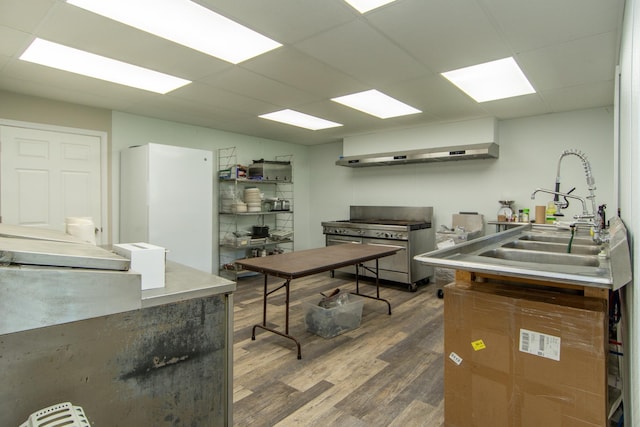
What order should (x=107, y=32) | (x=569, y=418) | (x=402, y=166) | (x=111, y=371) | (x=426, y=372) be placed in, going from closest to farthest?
(x=111, y=371) → (x=569, y=418) → (x=107, y=32) → (x=426, y=372) → (x=402, y=166)

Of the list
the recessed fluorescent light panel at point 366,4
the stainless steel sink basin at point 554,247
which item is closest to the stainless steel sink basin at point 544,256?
the stainless steel sink basin at point 554,247

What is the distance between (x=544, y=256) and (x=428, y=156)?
285 cm

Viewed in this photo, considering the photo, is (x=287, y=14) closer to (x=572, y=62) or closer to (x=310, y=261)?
(x=310, y=261)

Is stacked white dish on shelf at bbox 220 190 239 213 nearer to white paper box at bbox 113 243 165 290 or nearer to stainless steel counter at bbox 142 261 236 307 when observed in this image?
stainless steel counter at bbox 142 261 236 307

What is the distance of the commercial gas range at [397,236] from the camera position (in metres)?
4.66

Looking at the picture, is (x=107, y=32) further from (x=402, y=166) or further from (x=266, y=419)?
(x=402, y=166)

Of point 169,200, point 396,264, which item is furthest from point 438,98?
point 169,200

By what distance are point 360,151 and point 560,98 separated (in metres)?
2.71

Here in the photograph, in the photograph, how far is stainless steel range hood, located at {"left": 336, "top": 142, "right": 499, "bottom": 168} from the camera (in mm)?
4238

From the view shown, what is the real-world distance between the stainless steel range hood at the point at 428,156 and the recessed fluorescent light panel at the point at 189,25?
9.44 ft

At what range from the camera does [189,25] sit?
218 centimetres

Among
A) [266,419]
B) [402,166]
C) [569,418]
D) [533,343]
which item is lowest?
[266,419]

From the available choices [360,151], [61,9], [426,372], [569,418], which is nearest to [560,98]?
[360,151]

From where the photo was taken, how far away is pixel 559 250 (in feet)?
7.63
